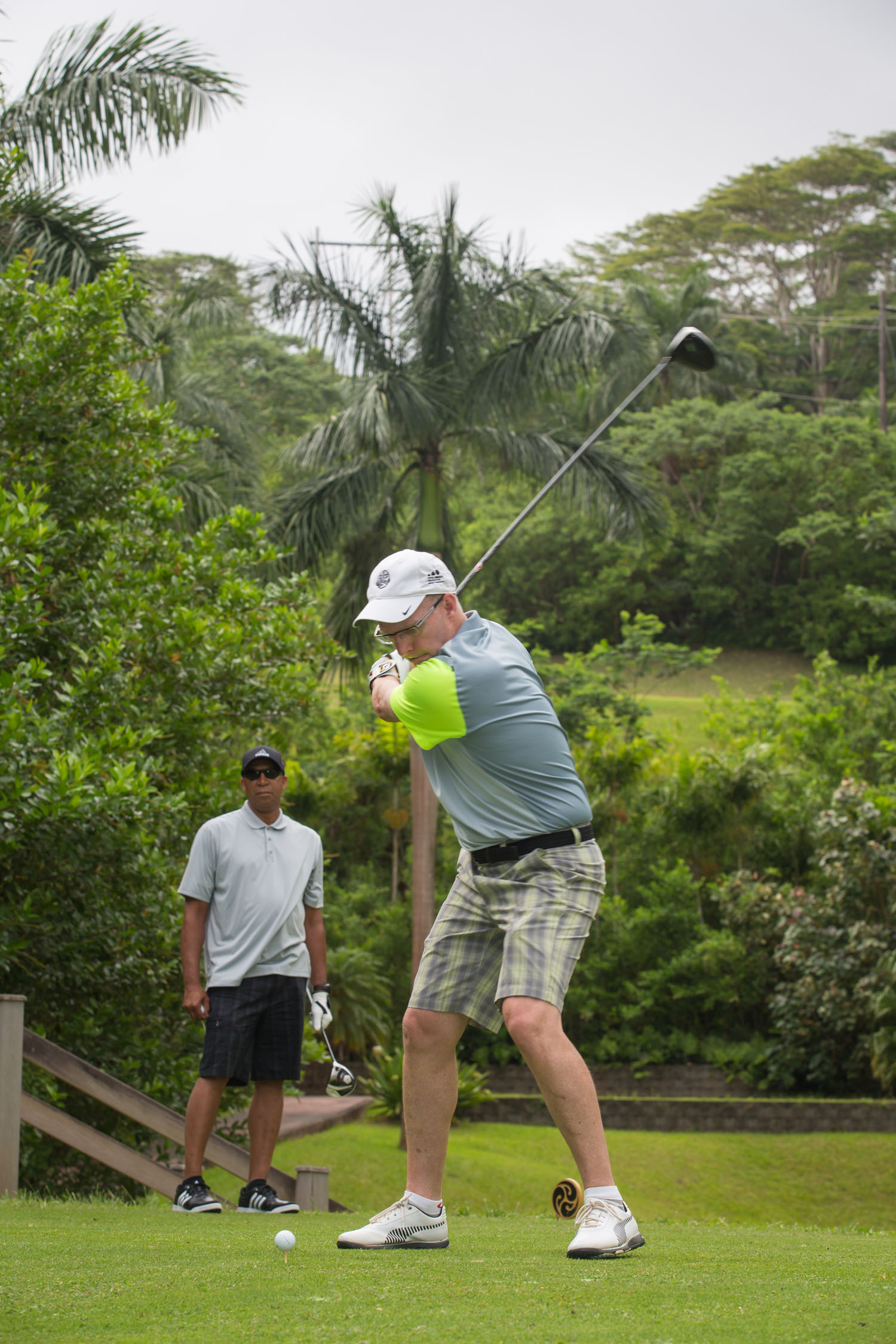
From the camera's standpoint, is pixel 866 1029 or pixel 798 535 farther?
pixel 798 535

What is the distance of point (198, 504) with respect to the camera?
13648 millimetres

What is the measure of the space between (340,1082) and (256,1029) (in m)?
0.41

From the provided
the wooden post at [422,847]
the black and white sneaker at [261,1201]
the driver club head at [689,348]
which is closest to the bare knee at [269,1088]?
the black and white sneaker at [261,1201]

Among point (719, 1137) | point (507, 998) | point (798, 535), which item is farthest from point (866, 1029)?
point (798, 535)

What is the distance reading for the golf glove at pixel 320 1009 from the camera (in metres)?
5.34

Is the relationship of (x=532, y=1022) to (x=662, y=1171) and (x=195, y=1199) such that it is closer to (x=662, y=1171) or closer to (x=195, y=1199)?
(x=195, y=1199)

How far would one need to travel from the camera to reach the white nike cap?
11.7 ft

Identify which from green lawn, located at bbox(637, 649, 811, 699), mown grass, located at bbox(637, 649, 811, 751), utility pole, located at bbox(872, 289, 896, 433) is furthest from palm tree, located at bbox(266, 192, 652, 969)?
utility pole, located at bbox(872, 289, 896, 433)

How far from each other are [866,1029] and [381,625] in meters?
15.7

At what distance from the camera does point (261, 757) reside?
214 inches

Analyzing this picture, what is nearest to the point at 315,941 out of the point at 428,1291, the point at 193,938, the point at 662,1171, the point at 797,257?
the point at 193,938

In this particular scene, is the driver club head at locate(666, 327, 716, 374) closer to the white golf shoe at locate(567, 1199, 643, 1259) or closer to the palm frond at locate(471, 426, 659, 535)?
the white golf shoe at locate(567, 1199, 643, 1259)

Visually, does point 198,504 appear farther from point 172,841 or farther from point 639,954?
point 639,954

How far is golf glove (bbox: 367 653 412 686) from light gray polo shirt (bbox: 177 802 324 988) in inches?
67.7
